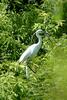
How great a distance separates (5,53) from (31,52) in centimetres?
52

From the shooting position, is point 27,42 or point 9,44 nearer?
point 9,44

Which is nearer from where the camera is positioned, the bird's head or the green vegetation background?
the green vegetation background

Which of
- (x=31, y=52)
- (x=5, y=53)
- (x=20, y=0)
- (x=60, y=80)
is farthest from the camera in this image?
(x=20, y=0)

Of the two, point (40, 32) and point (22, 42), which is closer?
point (40, 32)

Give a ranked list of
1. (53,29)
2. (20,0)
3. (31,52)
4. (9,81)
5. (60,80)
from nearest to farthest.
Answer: (60,80) < (9,81) < (31,52) < (53,29) < (20,0)

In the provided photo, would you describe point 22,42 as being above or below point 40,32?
below

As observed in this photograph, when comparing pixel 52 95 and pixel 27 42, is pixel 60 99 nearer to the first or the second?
pixel 52 95

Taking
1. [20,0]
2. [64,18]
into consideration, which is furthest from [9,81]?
[64,18]

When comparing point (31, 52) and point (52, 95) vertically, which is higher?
point (52, 95)

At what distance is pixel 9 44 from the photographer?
546cm

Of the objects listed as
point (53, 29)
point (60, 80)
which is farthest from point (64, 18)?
Result: point (53, 29)

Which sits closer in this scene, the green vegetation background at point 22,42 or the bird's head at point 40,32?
the green vegetation background at point 22,42

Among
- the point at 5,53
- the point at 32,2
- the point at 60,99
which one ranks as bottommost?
the point at 5,53

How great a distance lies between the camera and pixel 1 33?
555 cm
